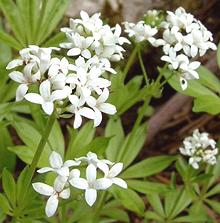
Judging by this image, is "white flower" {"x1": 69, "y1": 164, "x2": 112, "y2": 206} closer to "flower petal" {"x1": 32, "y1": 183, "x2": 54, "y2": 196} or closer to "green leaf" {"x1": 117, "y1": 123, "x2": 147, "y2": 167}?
"flower petal" {"x1": 32, "y1": 183, "x2": 54, "y2": 196}

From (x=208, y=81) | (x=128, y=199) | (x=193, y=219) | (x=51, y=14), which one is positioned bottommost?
(x=193, y=219)

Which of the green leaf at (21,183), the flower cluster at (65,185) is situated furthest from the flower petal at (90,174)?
the green leaf at (21,183)

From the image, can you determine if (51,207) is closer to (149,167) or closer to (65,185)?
(65,185)

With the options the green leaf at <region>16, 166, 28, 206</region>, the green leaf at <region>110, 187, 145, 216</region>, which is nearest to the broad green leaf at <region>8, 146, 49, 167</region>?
the green leaf at <region>16, 166, 28, 206</region>

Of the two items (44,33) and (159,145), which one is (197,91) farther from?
(159,145)

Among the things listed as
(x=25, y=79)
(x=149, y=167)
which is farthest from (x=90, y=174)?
(x=149, y=167)

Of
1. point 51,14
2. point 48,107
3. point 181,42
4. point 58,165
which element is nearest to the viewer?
point 48,107
